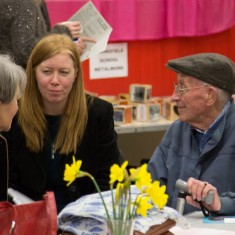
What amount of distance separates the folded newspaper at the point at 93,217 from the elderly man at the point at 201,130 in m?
0.70

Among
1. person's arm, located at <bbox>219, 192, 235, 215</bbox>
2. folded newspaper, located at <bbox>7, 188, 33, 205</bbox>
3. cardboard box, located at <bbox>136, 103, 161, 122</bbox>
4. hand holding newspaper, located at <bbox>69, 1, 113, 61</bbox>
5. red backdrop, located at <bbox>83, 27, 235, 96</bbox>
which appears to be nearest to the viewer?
person's arm, located at <bbox>219, 192, 235, 215</bbox>

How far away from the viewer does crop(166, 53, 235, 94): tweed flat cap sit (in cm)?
336

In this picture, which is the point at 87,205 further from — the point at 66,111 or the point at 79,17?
the point at 79,17

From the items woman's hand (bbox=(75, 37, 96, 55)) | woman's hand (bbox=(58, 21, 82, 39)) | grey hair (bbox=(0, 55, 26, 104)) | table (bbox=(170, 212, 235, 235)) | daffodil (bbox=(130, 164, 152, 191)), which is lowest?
table (bbox=(170, 212, 235, 235))

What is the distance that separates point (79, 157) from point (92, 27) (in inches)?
45.7

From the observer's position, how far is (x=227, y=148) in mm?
3273

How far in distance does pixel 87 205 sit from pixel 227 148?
3.20ft

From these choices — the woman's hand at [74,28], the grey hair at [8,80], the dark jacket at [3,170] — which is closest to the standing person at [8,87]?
the grey hair at [8,80]

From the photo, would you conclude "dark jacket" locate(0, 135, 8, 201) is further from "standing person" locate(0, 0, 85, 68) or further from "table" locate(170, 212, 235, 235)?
"table" locate(170, 212, 235, 235)

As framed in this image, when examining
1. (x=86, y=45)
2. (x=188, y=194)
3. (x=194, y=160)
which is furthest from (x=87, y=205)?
(x=86, y=45)

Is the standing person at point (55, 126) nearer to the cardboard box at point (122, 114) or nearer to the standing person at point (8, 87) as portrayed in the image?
the standing person at point (8, 87)

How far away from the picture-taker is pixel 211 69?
11.0 ft

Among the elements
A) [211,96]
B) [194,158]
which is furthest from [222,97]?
[194,158]

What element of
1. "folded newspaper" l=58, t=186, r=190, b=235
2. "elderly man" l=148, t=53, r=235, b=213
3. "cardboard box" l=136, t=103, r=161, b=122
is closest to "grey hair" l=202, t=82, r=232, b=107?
"elderly man" l=148, t=53, r=235, b=213
